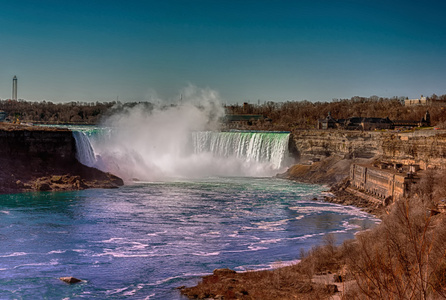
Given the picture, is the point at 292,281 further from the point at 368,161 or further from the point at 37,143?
the point at 37,143

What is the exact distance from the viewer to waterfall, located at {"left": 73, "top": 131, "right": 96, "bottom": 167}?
57938mm

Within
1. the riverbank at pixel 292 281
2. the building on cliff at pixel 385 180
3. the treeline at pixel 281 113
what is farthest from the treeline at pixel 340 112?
the riverbank at pixel 292 281

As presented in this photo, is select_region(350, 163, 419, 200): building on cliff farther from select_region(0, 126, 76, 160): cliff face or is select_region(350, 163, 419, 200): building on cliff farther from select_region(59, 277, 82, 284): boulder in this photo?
select_region(0, 126, 76, 160): cliff face

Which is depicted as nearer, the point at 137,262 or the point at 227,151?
the point at 137,262

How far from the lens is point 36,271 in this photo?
73.0ft

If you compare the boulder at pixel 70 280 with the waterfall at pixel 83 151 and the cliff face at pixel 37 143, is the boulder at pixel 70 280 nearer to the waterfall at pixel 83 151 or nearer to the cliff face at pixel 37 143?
the cliff face at pixel 37 143

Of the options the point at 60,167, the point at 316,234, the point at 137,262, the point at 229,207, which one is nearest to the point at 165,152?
the point at 60,167

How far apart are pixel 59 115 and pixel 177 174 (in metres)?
71.6

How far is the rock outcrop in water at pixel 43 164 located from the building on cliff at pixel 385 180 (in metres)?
23.3

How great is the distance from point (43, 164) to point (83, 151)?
6162mm

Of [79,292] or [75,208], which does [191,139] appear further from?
[79,292]

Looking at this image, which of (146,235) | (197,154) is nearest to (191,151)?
(197,154)

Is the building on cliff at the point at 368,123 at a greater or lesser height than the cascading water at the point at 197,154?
greater

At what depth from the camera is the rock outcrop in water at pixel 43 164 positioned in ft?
159
